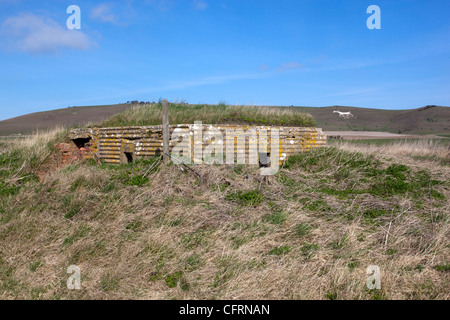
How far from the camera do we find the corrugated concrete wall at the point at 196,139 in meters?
7.77

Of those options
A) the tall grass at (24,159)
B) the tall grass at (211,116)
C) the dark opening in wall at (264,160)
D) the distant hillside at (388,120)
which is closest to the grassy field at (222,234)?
the tall grass at (24,159)

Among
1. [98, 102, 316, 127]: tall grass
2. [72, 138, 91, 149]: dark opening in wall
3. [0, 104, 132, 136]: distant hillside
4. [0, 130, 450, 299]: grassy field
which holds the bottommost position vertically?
[0, 130, 450, 299]: grassy field

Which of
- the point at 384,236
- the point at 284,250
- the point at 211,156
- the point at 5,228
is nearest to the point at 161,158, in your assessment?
the point at 211,156

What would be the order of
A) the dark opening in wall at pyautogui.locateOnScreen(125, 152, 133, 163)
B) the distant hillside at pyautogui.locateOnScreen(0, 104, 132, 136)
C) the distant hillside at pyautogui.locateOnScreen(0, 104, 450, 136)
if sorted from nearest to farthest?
the dark opening in wall at pyautogui.locateOnScreen(125, 152, 133, 163)
the distant hillside at pyautogui.locateOnScreen(0, 104, 132, 136)
the distant hillside at pyautogui.locateOnScreen(0, 104, 450, 136)

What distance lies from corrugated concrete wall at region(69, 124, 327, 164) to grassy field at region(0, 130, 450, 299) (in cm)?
77

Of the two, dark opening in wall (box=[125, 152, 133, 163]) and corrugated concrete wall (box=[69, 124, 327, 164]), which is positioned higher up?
corrugated concrete wall (box=[69, 124, 327, 164])

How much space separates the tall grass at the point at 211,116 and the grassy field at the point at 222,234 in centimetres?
174

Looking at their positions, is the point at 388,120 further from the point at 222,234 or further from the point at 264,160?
the point at 222,234

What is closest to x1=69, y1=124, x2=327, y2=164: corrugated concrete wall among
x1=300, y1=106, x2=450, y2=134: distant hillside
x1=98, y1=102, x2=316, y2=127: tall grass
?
x1=98, y1=102, x2=316, y2=127: tall grass

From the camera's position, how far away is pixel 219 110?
30.5ft

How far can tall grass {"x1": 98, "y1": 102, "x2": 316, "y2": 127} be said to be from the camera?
8594 millimetres

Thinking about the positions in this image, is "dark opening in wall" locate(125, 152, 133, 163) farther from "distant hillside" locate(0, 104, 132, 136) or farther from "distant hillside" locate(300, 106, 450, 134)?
"distant hillside" locate(300, 106, 450, 134)

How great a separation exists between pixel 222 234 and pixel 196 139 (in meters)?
3.65
